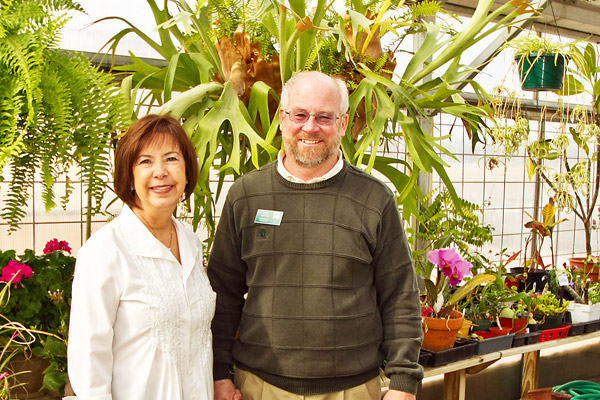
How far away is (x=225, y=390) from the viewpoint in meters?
1.58

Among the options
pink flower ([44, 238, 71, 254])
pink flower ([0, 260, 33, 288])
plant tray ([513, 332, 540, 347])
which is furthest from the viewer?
plant tray ([513, 332, 540, 347])

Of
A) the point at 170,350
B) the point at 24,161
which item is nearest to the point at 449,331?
the point at 170,350

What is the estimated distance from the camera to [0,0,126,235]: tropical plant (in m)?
1.11

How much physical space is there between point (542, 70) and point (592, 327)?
151cm

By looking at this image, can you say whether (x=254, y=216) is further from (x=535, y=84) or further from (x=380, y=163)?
(x=535, y=84)

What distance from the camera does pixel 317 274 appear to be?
1525 mm

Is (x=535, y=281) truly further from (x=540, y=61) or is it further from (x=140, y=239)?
(x=140, y=239)

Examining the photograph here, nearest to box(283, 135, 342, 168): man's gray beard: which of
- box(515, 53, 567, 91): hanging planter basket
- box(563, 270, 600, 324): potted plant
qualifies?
box(515, 53, 567, 91): hanging planter basket

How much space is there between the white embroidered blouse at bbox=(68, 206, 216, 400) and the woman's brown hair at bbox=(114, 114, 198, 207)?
0.05 m

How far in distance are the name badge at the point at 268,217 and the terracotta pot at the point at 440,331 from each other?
1189 mm

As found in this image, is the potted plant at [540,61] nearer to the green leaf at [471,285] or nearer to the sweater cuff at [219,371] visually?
the green leaf at [471,285]

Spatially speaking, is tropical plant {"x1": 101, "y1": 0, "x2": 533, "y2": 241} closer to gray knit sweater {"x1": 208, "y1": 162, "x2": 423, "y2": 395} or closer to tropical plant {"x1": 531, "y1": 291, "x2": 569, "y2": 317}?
gray knit sweater {"x1": 208, "y1": 162, "x2": 423, "y2": 395}

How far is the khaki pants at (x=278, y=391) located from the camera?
154cm

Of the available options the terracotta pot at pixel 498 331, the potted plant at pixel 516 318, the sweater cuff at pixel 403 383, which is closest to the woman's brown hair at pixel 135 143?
the sweater cuff at pixel 403 383
